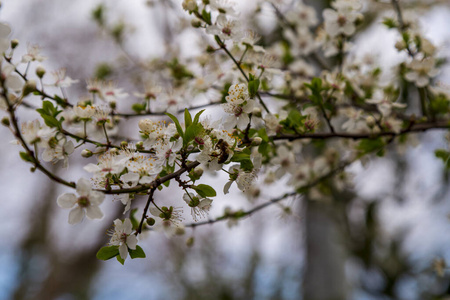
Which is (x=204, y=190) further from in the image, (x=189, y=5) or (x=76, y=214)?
(x=189, y=5)

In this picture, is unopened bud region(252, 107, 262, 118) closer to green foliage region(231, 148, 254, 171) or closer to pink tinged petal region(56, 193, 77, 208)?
green foliage region(231, 148, 254, 171)

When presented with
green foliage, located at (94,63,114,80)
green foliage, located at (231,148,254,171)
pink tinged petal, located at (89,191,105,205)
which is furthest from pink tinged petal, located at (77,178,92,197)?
green foliage, located at (94,63,114,80)

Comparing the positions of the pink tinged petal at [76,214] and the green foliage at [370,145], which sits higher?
the green foliage at [370,145]

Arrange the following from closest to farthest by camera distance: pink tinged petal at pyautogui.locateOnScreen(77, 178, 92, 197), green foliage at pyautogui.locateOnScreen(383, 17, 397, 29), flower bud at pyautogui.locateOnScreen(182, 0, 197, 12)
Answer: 1. pink tinged petal at pyautogui.locateOnScreen(77, 178, 92, 197)
2. flower bud at pyautogui.locateOnScreen(182, 0, 197, 12)
3. green foliage at pyautogui.locateOnScreen(383, 17, 397, 29)

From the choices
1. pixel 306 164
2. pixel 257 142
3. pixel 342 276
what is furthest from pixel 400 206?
pixel 257 142

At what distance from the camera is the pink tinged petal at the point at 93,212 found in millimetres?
930

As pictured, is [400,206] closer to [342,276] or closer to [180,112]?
[342,276]

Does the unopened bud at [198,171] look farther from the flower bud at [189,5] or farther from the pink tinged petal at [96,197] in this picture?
the flower bud at [189,5]

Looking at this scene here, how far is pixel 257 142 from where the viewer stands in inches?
40.2

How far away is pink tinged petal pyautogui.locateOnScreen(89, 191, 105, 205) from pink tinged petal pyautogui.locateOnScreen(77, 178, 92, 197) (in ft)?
0.03

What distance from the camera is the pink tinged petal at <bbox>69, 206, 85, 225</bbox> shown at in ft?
3.10

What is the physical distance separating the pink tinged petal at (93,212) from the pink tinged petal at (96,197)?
2cm

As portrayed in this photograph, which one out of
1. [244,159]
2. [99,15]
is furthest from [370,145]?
[99,15]

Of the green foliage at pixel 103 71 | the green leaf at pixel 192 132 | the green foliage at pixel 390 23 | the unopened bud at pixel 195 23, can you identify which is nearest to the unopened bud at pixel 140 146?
the green leaf at pixel 192 132
